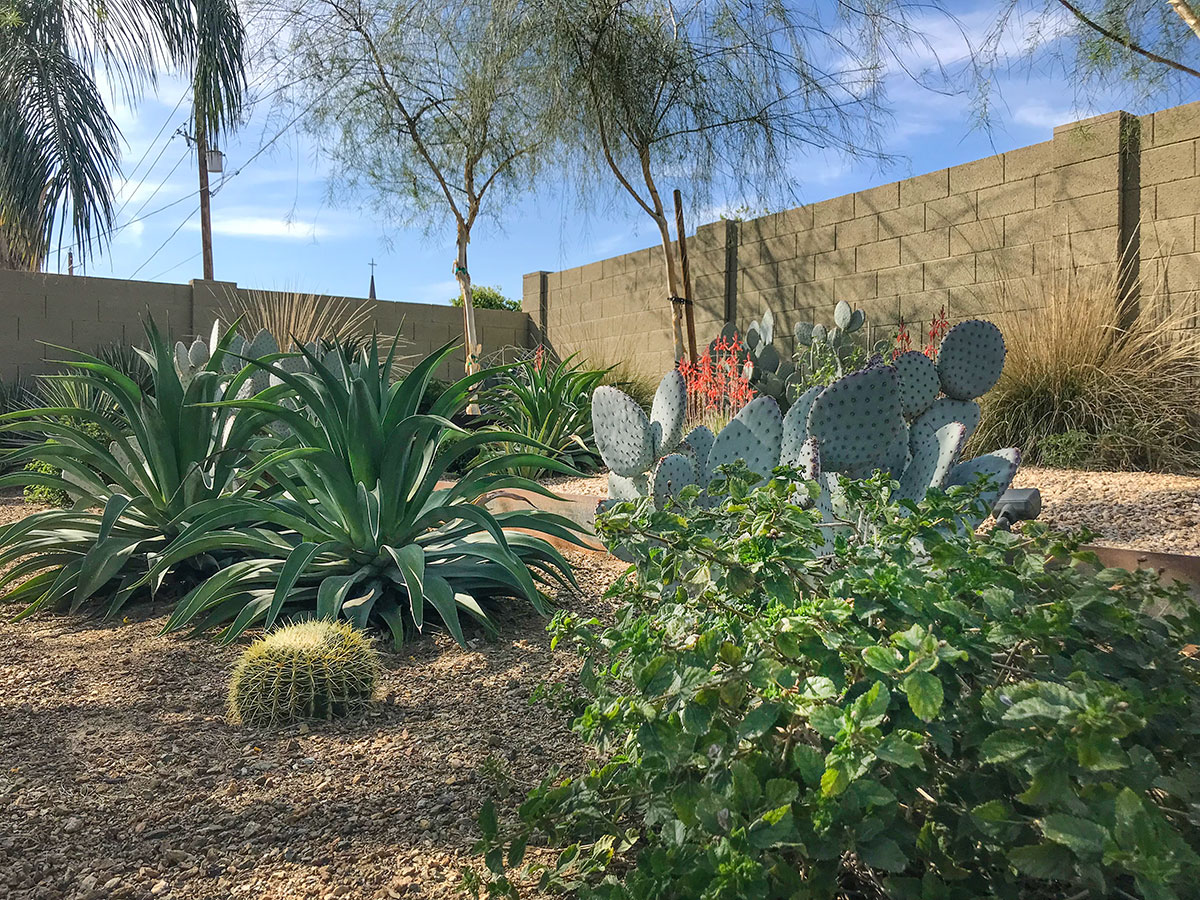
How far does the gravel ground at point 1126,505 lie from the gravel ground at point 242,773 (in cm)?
128

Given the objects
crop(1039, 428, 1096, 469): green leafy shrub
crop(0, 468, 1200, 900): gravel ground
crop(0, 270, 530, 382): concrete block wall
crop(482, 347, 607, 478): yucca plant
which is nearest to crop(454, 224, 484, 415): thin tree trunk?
crop(0, 270, 530, 382): concrete block wall

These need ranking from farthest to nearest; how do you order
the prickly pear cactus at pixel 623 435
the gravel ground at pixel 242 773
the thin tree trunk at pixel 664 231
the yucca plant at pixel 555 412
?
the thin tree trunk at pixel 664 231
the yucca plant at pixel 555 412
the prickly pear cactus at pixel 623 435
the gravel ground at pixel 242 773

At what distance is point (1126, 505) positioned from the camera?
15.0 feet

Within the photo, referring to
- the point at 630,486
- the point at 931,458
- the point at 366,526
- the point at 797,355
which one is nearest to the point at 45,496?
the point at 366,526

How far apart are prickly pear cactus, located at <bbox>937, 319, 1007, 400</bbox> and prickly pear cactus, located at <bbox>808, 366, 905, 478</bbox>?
0.73 m

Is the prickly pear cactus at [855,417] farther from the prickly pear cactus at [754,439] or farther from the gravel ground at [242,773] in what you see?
the gravel ground at [242,773]

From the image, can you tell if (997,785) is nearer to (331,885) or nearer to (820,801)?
(820,801)

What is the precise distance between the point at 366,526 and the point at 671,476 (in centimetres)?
129

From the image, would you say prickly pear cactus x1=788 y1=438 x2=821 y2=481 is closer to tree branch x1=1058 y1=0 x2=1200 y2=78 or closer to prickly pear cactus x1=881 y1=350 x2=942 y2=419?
prickly pear cactus x1=881 y1=350 x2=942 y2=419

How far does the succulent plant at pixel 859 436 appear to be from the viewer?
2.59 meters

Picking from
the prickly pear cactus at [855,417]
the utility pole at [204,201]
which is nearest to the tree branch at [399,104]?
the utility pole at [204,201]

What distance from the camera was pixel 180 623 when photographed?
122 inches

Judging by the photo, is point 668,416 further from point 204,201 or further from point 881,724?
point 204,201

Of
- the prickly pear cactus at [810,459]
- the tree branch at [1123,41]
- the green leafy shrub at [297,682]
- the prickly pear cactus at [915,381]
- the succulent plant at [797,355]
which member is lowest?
the green leafy shrub at [297,682]
